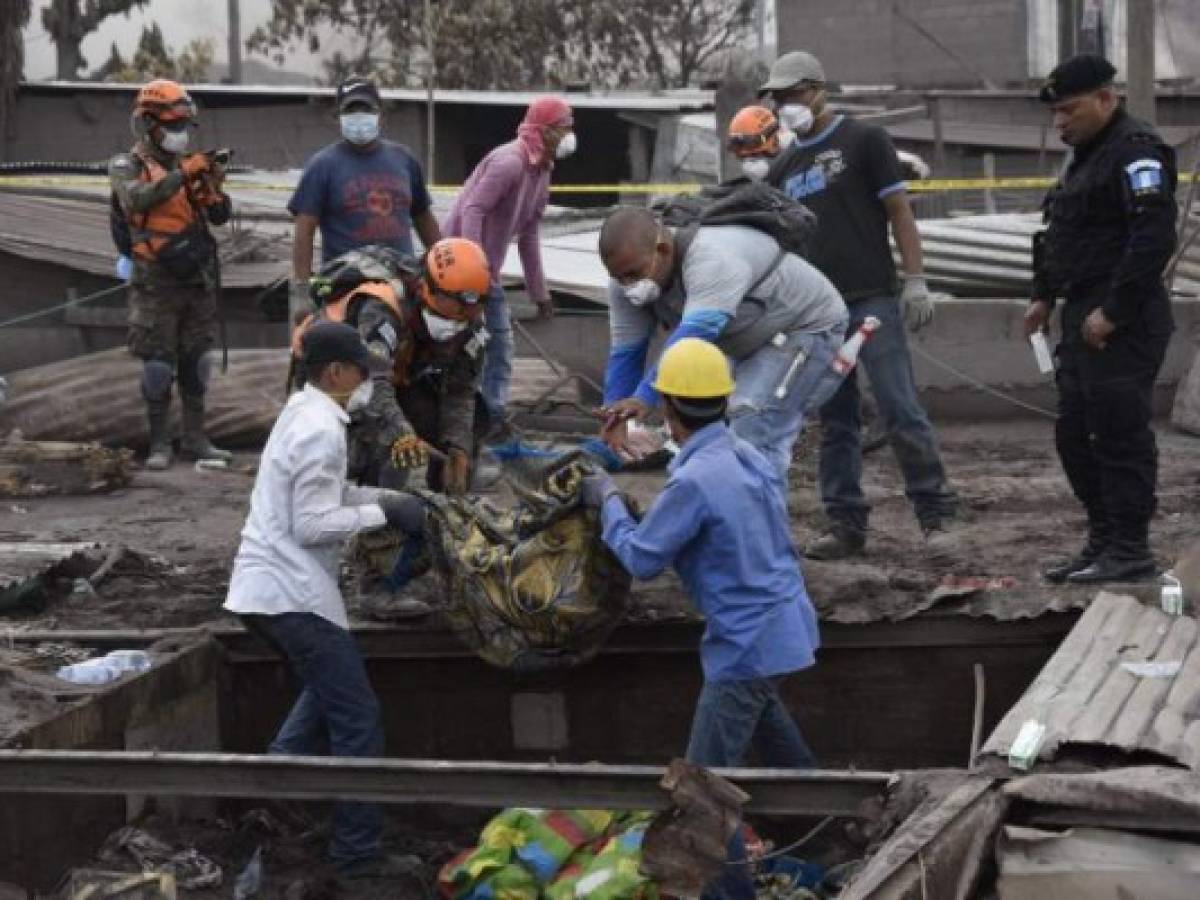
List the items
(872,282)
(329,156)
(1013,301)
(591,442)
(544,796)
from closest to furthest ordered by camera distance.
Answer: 1. (544,796)
2. (591,442)
3. (872,282)
4. (329,156)
5. (1013,301)

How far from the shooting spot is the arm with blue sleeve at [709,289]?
6.87m

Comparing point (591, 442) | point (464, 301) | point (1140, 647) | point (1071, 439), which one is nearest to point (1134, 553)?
point (1071, 439)

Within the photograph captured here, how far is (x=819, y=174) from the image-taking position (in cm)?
832

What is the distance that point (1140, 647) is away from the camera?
21.2ft

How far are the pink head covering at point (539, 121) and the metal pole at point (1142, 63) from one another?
12.8ft

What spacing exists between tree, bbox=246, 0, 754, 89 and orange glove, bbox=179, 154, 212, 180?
16.4 m

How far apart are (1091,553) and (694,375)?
257 centimetres

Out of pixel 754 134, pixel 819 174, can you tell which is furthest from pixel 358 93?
pixel 819 174

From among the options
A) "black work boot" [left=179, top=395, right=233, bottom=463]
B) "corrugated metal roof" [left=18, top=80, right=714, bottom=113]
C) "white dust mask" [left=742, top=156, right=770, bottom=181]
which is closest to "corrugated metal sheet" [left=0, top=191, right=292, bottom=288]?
"black work boot" [left=179, top=395, right=233, bottom=463]

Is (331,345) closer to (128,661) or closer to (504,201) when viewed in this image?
(128,661)

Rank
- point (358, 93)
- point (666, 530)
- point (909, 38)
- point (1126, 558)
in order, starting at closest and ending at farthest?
1. point (666, 530)
2. point (1126, 558)
3. point (358, 93)
4. point (909, 38)

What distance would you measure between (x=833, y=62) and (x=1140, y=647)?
18.4 m

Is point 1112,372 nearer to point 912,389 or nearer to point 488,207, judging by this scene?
point 912,389

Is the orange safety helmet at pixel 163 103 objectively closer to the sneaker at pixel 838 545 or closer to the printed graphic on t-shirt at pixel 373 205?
the printed graphic on t-shirt at pixel 373 205
